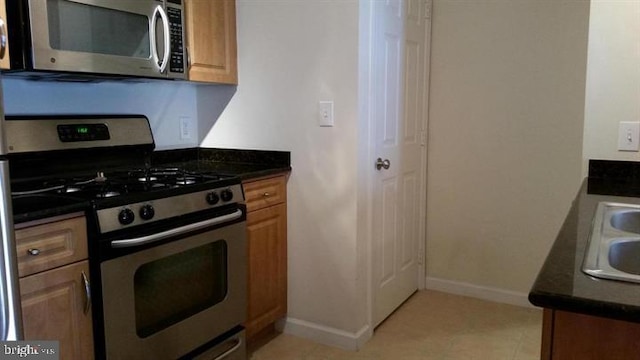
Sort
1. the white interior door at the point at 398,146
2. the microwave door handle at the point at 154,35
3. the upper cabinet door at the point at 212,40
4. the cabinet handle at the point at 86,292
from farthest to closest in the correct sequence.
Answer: the white interior door at the point at 398,146 < the upper cabinet door at the point at 212,40 < the microwave door handle at the point at 154,35 < the cabinet handle at the point at 86,292

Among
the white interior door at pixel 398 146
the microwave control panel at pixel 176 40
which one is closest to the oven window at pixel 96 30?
the microwave control panel at pixel 176 40

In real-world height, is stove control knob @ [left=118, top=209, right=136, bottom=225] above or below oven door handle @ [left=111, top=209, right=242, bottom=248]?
above

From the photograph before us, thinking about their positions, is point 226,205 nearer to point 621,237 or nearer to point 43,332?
point 43,332

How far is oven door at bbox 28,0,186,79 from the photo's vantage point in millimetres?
1775

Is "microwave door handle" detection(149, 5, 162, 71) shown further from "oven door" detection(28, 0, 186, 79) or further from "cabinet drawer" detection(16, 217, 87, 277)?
"cabinet drawer" detection(16, 217, 87, 277)

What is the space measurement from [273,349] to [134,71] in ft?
4.75

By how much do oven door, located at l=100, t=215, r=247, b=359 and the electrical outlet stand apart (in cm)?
86

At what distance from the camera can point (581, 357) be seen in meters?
0.88

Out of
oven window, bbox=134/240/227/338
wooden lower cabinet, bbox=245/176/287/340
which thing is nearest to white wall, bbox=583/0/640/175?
wooden lower cabinet, bbox=245/176/287/340

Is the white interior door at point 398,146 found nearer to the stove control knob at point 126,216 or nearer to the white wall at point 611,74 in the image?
the white wall at point 611,74

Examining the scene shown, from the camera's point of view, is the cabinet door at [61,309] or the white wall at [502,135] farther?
the white wall at [502,135]

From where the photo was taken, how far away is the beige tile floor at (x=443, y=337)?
2.43m

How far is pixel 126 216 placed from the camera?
5.53 feet

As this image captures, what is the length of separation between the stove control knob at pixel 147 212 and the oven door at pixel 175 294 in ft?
0.37
